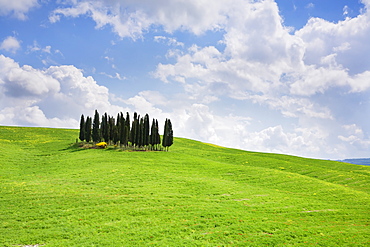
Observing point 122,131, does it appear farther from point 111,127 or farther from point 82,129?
point 82,129

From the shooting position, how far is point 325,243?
1944 centimetres

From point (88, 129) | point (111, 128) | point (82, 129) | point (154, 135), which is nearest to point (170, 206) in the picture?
point (154, 135)

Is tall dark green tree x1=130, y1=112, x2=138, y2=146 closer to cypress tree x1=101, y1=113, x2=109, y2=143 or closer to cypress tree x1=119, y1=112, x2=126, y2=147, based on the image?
cypress tree x1=119, y1=112, x2=126, y2=147

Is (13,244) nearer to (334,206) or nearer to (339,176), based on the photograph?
(334,206)

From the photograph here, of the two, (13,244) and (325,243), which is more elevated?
(325,243)

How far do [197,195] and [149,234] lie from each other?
13.7 meters

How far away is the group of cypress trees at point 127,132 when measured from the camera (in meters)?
77.1

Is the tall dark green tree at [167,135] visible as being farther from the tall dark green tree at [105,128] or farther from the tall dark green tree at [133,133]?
the tall dark green tree at [105,128]

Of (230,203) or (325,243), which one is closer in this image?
(325,243)

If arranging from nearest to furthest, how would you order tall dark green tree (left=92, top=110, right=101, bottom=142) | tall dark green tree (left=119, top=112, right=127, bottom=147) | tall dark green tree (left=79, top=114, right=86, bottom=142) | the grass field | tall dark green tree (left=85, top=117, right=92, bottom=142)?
the grass field
tall dark green tree (left=119, top=112, right=127, bottom=147)
tall dark green tree (left=92, top=110, right=101, bottom=142)
tall dark green tree (left=85, top=117, right=92, bottom=142)
tall dark green tree (left=79, top=114, right=86, bottom=142)

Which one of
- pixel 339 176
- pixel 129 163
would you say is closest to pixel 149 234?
pixel 129 163

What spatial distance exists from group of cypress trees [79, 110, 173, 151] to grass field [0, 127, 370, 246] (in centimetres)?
2334

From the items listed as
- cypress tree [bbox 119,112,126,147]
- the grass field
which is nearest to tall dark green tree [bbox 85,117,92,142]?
cypress tree [bbox 119,112,126,147]

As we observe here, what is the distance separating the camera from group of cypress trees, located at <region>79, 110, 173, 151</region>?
7712 centimetres
